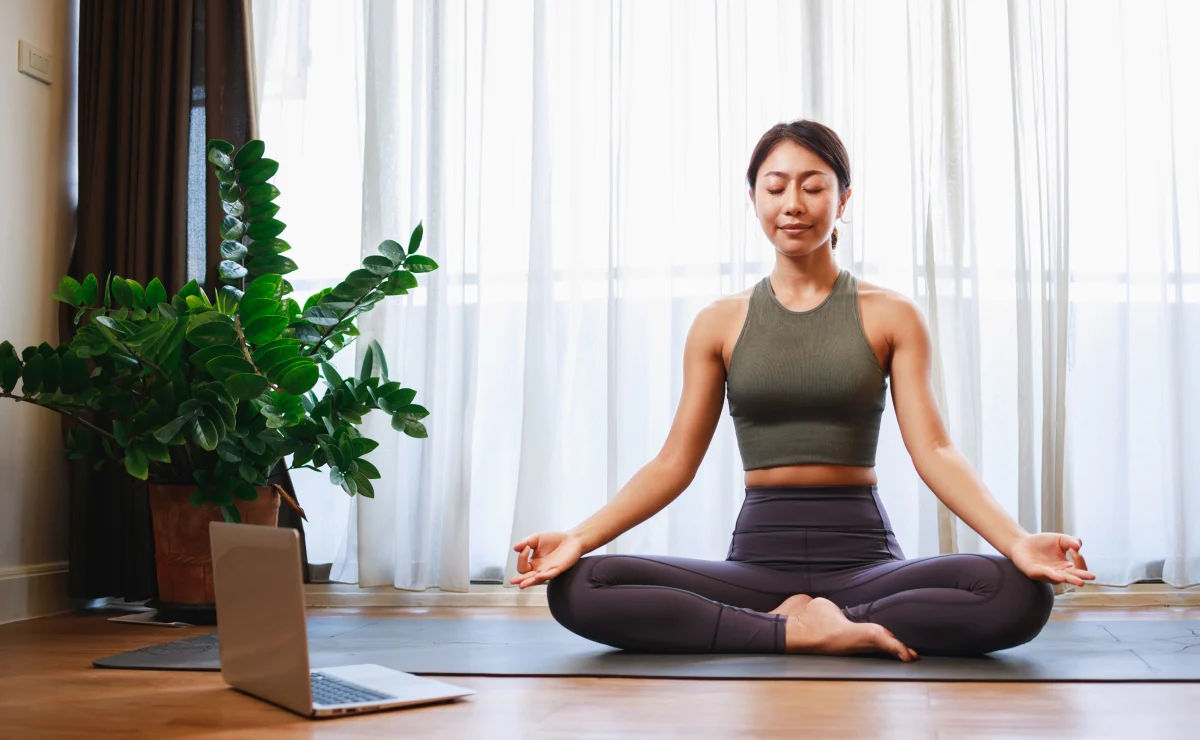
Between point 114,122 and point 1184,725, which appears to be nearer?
point 1184,725

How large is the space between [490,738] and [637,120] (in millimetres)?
2006

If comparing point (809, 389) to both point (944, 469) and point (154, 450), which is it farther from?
point (154, 450)

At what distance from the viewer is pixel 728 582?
1.89 meters

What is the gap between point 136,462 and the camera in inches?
90.1

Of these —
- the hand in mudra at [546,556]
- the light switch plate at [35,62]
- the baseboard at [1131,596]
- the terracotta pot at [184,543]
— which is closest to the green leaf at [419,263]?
the terracotta pot at [184,543]

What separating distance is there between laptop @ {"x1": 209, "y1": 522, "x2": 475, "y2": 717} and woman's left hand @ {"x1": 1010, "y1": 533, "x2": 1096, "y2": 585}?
86 cm

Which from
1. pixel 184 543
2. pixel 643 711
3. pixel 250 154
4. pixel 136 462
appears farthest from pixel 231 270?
pixel 643 711

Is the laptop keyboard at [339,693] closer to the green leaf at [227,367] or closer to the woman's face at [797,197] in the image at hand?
the green leaf at [227,367]

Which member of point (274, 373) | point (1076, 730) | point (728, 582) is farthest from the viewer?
point (274, 373)

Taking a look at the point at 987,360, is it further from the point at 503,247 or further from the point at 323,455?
the point at 323,455

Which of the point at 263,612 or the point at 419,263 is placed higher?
the point at 419,263

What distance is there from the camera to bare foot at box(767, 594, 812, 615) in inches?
71.9

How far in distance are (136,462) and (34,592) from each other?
774mm

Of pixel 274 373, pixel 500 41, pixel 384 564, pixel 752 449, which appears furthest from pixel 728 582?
pixel 500 41
